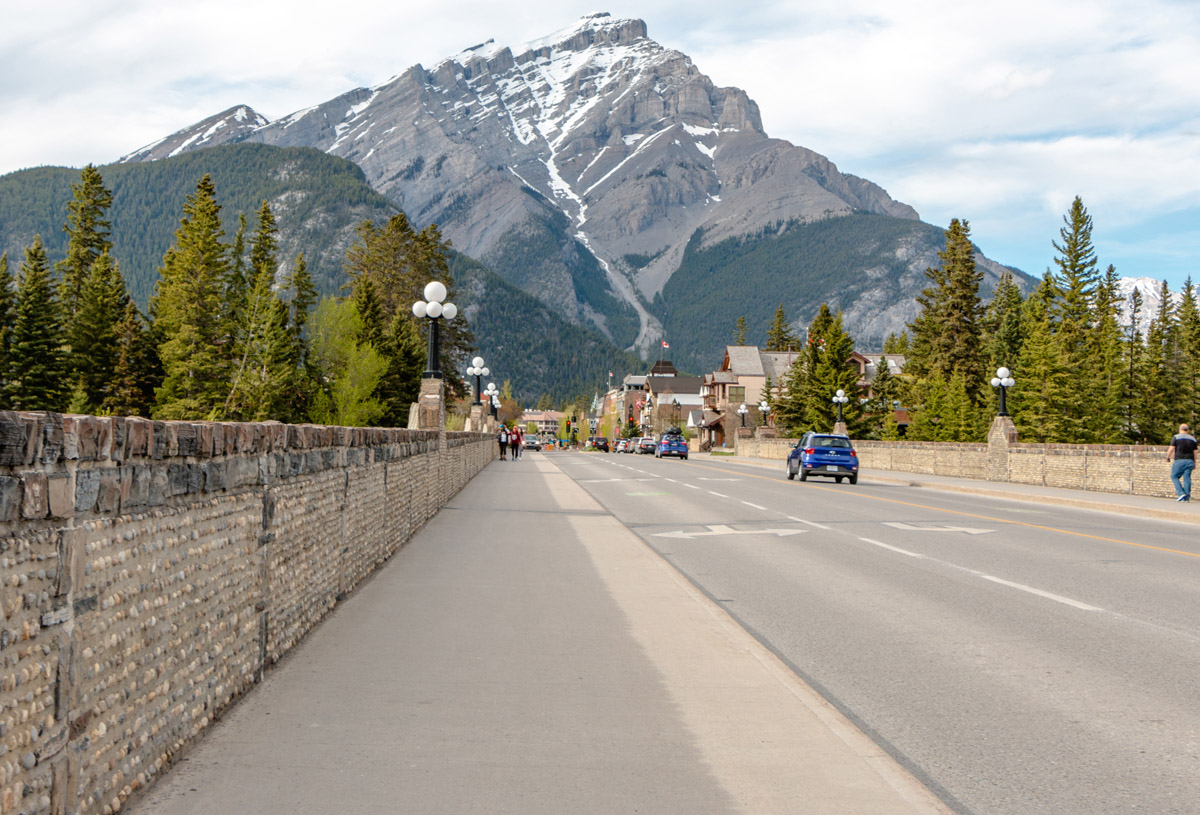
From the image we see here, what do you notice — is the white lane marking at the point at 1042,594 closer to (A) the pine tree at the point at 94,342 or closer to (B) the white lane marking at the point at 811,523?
(B) the white lane marking at the point at 811,523

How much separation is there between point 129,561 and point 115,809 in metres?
0.96

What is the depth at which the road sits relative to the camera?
472cm

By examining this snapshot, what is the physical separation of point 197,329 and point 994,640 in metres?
78.9

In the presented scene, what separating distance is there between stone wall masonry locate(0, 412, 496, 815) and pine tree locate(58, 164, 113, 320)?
90.2 metres

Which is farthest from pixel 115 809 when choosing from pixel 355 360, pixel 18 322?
pixel 18 322

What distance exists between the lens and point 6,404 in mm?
71812

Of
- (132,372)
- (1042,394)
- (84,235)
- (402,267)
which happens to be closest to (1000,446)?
(1042,394)

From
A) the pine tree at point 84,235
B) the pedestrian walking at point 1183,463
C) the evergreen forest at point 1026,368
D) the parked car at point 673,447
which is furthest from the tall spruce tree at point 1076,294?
the pine tree at point 84,235

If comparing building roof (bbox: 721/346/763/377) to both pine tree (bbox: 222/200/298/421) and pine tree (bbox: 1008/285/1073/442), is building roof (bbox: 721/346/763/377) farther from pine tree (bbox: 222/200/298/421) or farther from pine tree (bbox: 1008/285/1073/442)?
Answer: pine tree (bbox: 222/200/298/421)

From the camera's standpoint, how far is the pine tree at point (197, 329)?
77.3m

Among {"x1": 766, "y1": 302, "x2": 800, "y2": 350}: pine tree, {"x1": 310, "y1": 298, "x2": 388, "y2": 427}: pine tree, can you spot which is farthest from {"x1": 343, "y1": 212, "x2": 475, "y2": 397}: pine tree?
{"x1": 766, "y1": 302, "x2": 800, "y2": 350}: pine tree

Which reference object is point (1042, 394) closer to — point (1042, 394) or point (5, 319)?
point (1042, 394)

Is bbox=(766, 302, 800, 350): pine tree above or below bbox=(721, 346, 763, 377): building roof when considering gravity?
above

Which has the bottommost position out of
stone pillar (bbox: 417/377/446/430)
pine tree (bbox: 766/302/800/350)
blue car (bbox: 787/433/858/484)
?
blue car (bbox: 787/433/858/484)
